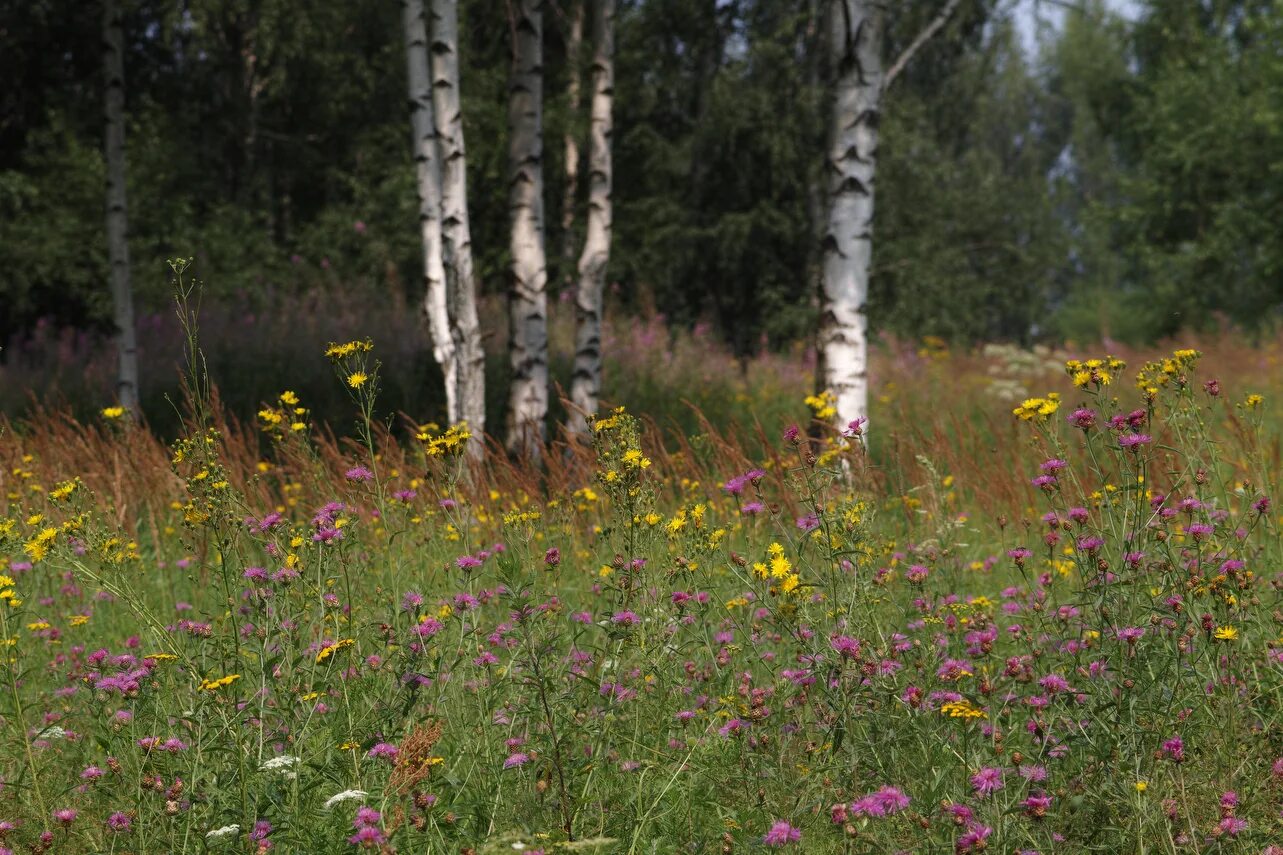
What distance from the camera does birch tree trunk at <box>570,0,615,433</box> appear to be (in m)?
8.39

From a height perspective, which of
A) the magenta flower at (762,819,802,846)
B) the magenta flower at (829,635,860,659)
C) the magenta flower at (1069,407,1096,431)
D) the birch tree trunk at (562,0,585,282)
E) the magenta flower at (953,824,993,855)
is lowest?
the magenta flower at (762,819,802,846)

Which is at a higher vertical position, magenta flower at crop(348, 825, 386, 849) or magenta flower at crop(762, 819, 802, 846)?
magenta flower at crop(348, 825, 386, 849)

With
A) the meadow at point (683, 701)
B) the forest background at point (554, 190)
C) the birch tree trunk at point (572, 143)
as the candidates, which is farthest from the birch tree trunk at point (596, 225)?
the birch tree trunk at point (572, 143)

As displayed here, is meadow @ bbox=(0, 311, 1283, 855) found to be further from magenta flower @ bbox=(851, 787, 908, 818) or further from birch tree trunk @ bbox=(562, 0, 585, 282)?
birch tree trunk @ bbox=(562, 0, 585, 282)

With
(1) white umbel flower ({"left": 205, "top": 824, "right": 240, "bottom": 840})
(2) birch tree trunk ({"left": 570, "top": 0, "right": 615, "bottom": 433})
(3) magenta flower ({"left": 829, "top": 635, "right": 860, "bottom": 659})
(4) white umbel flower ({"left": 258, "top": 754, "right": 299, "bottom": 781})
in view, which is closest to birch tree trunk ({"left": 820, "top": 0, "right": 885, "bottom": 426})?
(2) birch tree trunk ({"left": 570, "top": 0, "right": 615, "bottom": 433})

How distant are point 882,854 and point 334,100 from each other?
69.7 ft

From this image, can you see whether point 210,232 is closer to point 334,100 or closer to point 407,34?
point 334,100

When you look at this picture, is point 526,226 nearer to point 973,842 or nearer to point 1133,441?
point 1133,441

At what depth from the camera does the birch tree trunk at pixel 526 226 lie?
312 inches

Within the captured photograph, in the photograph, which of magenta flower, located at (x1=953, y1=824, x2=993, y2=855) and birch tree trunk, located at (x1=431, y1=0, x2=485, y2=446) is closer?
magenta flower, located at (x1=953, y1=824, x2=993, y2=855)

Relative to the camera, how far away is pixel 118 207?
10.6m

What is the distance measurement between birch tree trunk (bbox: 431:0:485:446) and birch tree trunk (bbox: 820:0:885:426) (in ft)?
8.03

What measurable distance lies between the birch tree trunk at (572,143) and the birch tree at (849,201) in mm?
7556

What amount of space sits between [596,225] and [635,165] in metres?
10.8
